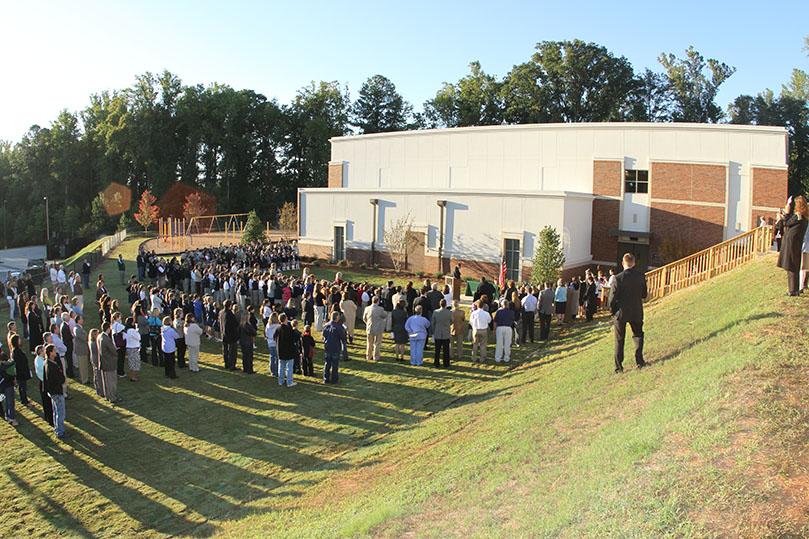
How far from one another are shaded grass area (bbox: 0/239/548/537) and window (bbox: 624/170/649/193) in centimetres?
1581

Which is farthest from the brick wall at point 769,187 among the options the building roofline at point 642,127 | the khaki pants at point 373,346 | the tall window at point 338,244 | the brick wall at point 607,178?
the tall window at point 338,244

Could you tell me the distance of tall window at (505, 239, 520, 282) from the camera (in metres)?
27.0

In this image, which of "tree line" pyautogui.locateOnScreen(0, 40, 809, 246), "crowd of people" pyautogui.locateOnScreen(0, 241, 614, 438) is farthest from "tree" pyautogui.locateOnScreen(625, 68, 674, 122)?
"crowd of people" pyautogui.locateOnScreen(0, 241, 614, 438)

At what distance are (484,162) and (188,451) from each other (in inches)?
1010

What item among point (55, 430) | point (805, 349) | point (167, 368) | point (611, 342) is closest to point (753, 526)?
point (805, 349)

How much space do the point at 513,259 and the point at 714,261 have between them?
10.8 metres

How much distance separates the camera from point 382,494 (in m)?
7.71

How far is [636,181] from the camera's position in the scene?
2783 centimetres

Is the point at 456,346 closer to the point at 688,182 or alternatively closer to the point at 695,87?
the point at 688,182

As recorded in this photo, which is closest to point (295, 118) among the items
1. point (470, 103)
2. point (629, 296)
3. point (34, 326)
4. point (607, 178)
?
point (470, 103)

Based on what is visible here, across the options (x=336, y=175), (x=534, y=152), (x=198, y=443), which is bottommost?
(x=198, y=443)

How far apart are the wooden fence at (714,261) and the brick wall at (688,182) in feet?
32.0

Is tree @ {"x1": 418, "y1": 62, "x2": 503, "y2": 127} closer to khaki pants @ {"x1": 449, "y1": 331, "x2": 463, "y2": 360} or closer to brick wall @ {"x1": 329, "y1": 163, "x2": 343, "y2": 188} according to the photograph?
brick wall @ {"x1": 329, "y1": 163, "x2": 343, "y2": 188}

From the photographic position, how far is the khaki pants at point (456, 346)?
15102mm
